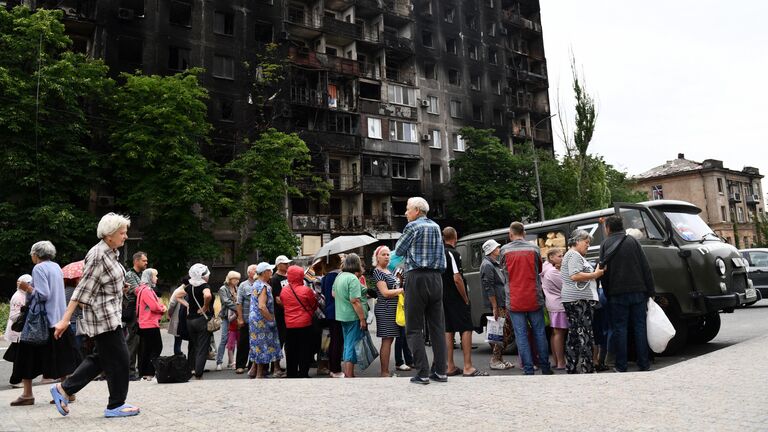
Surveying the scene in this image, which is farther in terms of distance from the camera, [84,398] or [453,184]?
[453,184]

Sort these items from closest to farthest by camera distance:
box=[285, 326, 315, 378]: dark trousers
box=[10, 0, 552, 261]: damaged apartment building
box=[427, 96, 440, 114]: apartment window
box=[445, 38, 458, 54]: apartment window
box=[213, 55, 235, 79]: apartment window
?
1. box=[285, 326, 315, 378]: dark trousers
2. box=[10, 0, 552, 261]: damaged apartment building
3. box=[213, 55, 235, 79]: apartment window
4. box=[427, 96, 440, 114]: apartment window
5. box=[445, 38, 458, 54]: apartment window

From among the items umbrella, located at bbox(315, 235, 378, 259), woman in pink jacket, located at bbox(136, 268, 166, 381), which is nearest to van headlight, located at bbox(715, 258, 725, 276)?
umbrella, located at bbox(315, 235, 378, 259)

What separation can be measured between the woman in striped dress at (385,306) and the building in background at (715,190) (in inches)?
2968

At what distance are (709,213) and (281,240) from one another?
67437 millimetres

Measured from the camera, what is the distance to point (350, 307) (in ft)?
29.2

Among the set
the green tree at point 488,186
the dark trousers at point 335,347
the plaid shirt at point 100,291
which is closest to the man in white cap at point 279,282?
the dark trousers at point 335,347

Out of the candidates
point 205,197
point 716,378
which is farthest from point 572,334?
point 205,197

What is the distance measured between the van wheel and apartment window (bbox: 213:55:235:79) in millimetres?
35342

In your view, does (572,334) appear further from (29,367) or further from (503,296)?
(29,367)

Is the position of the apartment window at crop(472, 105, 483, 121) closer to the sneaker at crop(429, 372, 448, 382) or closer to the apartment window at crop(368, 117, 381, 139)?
the apartment window at crop(368, 117, 381, 139)

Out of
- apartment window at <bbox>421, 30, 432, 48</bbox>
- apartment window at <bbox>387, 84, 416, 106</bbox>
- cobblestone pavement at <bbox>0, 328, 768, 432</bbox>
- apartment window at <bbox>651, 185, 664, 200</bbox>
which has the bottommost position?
cobblestone pavement at <bbox>0, 328, 768, 432</bbox>

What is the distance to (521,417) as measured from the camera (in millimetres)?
4664

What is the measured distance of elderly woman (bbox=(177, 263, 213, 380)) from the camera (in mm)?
9891

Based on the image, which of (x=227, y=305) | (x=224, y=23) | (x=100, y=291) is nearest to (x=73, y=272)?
(x=227, y=305)
